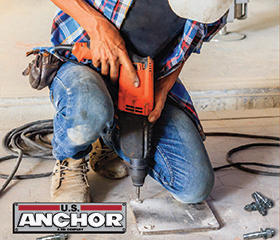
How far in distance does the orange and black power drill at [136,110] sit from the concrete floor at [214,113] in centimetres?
25

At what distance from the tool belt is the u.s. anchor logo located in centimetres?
63

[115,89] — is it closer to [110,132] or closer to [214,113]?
[110,132]

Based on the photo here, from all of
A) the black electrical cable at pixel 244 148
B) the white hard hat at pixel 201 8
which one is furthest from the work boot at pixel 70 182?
the white hard hat at pixel 201 8

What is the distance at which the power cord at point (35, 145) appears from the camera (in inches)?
81.3

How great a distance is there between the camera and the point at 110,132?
6.04ft

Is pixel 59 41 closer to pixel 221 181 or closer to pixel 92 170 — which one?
pixel 92 170

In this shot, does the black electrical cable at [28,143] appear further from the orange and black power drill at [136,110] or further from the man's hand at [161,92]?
the man's hand at [161,92]

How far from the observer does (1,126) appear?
249 centimetres

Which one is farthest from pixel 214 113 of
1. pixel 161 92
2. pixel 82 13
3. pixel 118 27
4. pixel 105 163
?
pixel 82 13

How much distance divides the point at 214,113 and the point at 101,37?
1.38 m

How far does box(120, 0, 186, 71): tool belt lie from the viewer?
5.12ft

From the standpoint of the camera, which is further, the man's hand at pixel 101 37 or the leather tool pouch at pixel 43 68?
the leather tool pouch at pixel 43 68

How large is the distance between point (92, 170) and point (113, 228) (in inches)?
19.4

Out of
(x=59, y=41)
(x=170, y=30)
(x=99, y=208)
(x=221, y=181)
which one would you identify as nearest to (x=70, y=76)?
(x=59, y=41)
